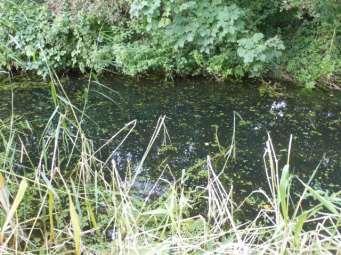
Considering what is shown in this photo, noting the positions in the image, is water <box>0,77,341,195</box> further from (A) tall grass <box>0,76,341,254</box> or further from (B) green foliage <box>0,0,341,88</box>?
Answer: (A) tall grass <box>0,76,341,254</box>

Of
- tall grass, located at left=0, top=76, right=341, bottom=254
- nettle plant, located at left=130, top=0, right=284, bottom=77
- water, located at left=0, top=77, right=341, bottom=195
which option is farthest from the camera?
nettle plant, located at left=130, top=0, right=284, bottom=77

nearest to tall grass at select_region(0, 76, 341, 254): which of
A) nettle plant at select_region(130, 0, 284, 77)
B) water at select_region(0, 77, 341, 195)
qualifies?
water at select_region(0, 77, 341, 195)

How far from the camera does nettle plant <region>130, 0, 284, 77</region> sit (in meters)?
5.61

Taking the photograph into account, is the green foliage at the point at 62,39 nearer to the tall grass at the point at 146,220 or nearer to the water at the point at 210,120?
the water at the point at 210,120

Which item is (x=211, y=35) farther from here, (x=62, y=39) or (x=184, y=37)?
(x=62, y=39)

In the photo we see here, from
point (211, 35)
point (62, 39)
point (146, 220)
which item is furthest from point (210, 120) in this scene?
point (146, 220)

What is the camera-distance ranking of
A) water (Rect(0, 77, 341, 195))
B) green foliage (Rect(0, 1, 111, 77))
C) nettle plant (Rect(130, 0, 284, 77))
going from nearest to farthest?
water (Rect(0, 77, 341, 195))
nettle plant (Rect(130, 0, 284, 77))
green foliage (Rect(0, 1, 111, 77))

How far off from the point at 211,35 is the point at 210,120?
3.75ft

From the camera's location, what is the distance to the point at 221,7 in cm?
570

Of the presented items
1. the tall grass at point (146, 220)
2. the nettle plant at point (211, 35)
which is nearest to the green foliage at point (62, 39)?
the nettle plant at point (211, 35)

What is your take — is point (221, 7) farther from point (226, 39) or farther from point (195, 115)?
point (195, 115)

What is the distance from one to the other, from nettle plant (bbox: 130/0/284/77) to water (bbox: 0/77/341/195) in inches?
10.8

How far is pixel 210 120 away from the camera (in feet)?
16.6

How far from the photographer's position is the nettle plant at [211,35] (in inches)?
A: 221
